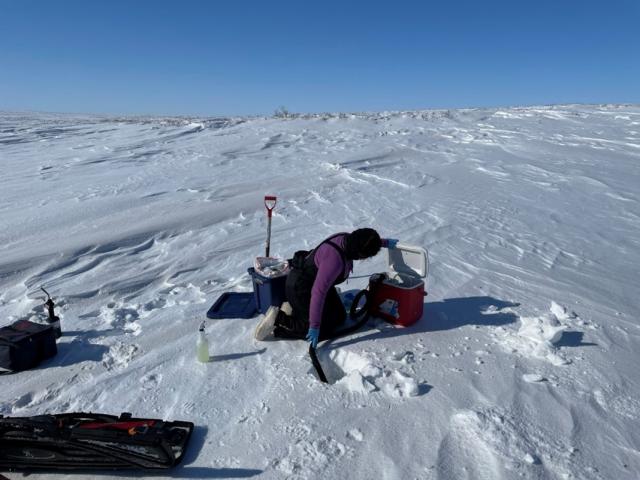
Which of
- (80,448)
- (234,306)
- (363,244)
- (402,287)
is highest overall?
(363,244)

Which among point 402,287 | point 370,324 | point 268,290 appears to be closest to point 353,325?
point 370,324

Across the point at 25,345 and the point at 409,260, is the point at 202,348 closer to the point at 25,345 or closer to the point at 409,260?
the point at 25,345

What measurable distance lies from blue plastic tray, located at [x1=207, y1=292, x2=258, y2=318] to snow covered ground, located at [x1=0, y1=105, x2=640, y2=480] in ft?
0.37

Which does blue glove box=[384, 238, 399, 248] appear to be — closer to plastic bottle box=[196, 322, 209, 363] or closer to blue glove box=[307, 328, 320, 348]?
blue glove box=[307, 328, 320, 348]

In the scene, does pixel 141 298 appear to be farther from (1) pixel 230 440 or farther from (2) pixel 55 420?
(1) pixel 230 440

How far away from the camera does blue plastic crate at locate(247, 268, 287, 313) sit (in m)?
3.93

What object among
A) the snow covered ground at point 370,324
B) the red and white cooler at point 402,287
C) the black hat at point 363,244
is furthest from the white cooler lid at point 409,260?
the black hat at point 363,244

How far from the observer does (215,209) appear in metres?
7.61

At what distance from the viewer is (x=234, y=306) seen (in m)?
4.31

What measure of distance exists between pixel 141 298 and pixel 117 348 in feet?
3.51

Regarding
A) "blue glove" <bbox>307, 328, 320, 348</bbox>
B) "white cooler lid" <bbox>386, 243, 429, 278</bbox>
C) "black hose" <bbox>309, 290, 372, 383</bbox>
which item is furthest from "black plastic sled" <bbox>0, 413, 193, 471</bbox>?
"white cooler lid" <bbox>386, 243, 429, 278</bbox>

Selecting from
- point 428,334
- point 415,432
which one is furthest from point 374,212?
point 415,432

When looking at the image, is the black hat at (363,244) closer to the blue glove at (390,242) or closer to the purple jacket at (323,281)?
the purple jacket at (323,281)

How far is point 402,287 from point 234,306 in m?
1.64
